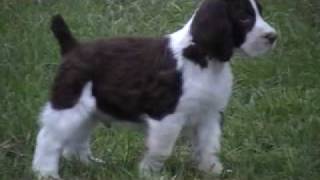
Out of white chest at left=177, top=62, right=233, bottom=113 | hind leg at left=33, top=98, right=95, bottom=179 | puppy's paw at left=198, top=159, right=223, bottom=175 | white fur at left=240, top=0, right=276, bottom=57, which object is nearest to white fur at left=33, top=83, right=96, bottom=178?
hind leg at left=33, top=98, right=95, bottom=179

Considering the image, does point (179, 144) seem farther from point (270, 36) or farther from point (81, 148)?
point (270, 36)

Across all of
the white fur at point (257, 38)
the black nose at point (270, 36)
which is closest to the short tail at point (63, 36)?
the white fur at point (257, 38)

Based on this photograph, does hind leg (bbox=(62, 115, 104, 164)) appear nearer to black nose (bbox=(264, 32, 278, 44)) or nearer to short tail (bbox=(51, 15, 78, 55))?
short tail (bbox=(51, 15, 78, 55))

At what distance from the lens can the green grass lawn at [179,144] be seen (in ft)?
19.3

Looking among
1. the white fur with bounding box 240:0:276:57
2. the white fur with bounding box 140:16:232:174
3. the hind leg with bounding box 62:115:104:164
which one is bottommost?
the hind leg with bounding box 62:115:104:164

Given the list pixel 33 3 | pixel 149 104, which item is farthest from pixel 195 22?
pixel 33 3

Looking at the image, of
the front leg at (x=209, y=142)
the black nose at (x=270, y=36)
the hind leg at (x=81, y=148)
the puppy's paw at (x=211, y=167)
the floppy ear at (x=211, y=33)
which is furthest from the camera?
the hind leg at (x=81, y=148)

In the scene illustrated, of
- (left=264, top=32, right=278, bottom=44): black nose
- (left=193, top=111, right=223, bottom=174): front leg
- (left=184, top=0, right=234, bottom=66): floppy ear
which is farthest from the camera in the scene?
(left=193, top=111, right=223, bottom=174): front leg

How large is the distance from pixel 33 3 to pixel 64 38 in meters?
4.19

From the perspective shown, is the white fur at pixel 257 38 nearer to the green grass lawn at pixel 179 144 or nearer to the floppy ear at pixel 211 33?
the floppy ear at pixel 211 33

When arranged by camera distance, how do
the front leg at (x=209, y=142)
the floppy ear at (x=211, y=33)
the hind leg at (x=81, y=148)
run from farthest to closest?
the hind leg at (x=81, y=148) < the front leg at (x=209, y=142) < the floppy ear at (x=211, y=33)

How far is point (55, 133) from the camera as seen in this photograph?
5.66m

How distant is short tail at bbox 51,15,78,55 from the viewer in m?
5.74

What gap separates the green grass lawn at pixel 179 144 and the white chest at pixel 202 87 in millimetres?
493
